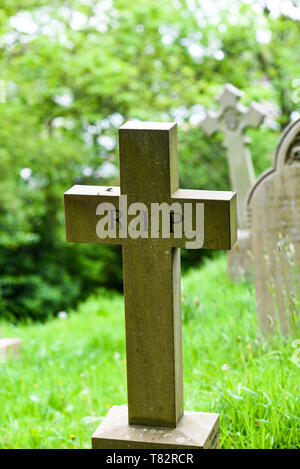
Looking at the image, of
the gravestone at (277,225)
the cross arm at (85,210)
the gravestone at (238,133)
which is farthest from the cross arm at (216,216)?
the gravestone at (238,133)

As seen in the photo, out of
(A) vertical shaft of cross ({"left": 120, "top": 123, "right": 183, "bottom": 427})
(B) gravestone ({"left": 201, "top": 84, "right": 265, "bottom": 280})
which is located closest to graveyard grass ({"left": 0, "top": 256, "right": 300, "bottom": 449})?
(A) vertical shaft of cross ({"left": 120, "top": 123, "right": 183, "bottom": 427})

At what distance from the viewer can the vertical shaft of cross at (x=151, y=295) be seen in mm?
2096

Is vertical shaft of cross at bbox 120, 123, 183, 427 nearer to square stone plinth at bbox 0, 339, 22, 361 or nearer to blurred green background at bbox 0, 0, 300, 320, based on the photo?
square stone plinth at bbox 0, 339, 22, 361

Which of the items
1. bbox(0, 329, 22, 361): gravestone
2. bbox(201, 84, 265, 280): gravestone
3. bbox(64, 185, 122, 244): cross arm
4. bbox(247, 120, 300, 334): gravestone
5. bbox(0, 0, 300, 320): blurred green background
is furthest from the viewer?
bbox(0, 0, 300, 320): blurred green background

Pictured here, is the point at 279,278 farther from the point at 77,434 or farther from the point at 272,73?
the point at 272,73

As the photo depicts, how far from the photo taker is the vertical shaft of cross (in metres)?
2.10

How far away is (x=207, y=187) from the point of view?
413 inches

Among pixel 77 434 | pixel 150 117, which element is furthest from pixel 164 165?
pixel 150 117

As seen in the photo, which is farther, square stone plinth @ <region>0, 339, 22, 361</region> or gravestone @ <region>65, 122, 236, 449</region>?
square stone plinth @ <region>0, 339, 22, 361</region>

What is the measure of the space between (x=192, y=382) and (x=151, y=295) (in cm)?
121

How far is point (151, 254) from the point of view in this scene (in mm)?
2166

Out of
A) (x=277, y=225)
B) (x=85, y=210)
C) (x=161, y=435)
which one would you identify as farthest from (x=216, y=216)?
(x=277, y=225)

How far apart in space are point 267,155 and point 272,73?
158 centimetres

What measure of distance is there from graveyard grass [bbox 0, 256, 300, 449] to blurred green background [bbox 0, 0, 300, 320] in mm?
5109
